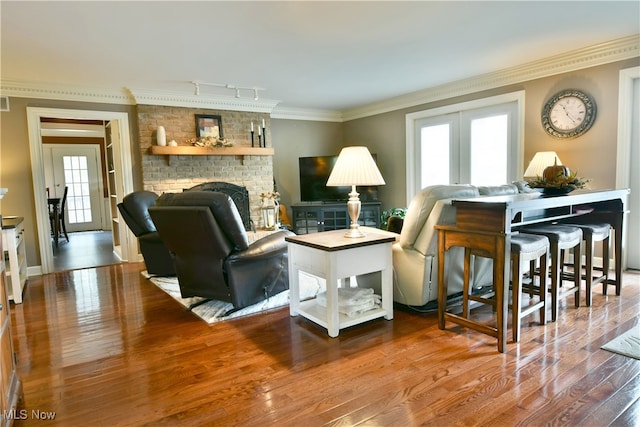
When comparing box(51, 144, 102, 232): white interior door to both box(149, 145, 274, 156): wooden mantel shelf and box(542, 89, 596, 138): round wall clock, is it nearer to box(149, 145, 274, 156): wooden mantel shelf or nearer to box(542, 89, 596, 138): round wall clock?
box(149, 145, 274, 156): wooden mantel shelf

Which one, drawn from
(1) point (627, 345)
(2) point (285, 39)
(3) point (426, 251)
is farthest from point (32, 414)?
(1) point (627, 345)

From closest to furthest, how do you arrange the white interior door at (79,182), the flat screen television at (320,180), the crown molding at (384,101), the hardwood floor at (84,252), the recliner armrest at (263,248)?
the recliner armrest at (263,248) → the crown molding at (384,101) → the hardwood floor at (84,252) → the flat screen television at (320,180) → the white interior door at (79,182)

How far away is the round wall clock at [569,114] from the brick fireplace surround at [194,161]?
13.3ft

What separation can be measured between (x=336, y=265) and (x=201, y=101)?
14.0 ft

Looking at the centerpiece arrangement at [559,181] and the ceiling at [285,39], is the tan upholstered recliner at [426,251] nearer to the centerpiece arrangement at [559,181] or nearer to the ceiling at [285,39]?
the centerpiece arrangement at [559,181]

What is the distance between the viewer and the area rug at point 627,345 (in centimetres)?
231

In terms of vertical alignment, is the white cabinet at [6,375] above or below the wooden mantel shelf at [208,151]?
below

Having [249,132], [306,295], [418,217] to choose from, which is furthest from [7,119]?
[418,217]

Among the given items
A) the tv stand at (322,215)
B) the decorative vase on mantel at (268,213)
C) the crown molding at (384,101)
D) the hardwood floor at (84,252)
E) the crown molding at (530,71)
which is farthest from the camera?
the tv stand at (322,215)

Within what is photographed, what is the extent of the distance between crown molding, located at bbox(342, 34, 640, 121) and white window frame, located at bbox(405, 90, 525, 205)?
157 mm

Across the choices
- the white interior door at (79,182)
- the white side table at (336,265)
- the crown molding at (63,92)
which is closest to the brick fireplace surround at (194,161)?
the crown molding at (63,92)

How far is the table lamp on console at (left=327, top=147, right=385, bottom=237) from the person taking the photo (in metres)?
2.85

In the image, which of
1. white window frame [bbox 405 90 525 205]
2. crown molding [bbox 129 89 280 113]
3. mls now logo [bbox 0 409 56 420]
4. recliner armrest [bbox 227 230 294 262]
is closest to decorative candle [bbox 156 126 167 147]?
crown molding [bbox 129 89 280 113]

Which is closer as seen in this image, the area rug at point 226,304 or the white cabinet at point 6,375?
the white cabinet at point 6,375
